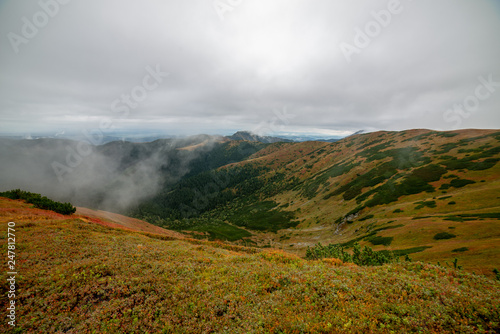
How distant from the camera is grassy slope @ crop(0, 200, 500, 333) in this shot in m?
9.15

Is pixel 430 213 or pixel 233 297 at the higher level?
pixel 233 297

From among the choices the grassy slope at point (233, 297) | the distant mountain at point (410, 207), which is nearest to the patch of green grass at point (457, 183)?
the distant mountain at point (410, 207)

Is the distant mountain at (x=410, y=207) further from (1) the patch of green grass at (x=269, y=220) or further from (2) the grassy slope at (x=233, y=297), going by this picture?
(2) the grassy slope at (x=233, y=297)

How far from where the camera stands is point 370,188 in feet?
281

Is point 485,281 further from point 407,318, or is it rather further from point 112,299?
point 112,299

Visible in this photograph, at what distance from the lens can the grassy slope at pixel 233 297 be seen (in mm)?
9148

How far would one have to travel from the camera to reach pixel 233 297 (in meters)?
11.9

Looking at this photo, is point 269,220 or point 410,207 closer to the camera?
point 410,207

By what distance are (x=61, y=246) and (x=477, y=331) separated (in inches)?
1152

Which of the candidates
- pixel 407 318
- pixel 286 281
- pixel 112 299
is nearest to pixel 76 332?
pixel 112 299

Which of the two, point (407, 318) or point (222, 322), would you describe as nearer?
point (407, 318)

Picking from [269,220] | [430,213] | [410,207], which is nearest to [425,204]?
[410,207]

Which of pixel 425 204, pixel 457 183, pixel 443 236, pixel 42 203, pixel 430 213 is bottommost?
A: pixel 430 213

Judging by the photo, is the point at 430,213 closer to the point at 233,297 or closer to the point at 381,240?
the point at 381,240
